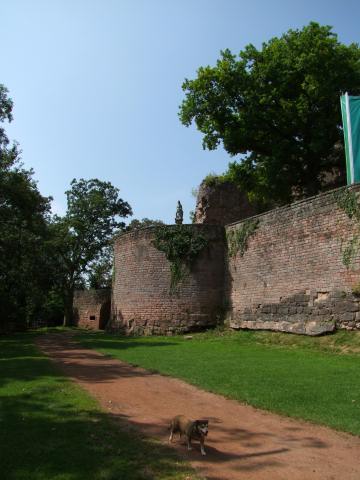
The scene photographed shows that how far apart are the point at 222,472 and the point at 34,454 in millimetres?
1955

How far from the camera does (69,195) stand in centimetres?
4231

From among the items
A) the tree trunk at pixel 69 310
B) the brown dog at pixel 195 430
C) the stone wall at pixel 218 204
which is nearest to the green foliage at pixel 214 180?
the stone wall at pixel 218 204

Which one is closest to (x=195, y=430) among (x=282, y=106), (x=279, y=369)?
(x=279, y=369)

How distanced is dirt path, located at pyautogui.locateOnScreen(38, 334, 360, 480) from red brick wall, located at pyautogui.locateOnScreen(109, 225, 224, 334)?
12.2 m

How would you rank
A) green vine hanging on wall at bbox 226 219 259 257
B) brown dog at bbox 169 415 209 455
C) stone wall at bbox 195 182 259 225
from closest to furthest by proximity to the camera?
brown dog at bbox 169 415 209 455
green vine hanging on wall at bbox 226 219 259 257
stone wall at bbox 195 182 259 225

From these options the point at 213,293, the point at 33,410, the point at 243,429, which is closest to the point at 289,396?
the point at 243,429

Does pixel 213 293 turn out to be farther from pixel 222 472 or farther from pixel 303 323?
pixel 222 472

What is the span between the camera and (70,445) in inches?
209

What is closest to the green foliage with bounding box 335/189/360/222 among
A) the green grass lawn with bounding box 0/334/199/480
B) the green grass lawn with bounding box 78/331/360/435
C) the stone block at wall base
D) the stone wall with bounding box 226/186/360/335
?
the stone wall with bounding box 226/186/360/335

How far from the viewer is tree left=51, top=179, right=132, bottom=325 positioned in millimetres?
41000

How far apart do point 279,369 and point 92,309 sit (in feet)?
94.1

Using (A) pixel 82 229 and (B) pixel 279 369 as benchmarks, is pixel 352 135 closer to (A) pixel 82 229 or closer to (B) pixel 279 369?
(B) pixel 279 369

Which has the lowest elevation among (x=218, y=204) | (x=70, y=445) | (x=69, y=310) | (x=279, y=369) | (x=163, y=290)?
(x=70, y=445)

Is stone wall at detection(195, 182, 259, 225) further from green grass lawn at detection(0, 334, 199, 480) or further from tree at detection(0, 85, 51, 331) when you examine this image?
green grass lawn at detection(0, 334, 199, 480)
